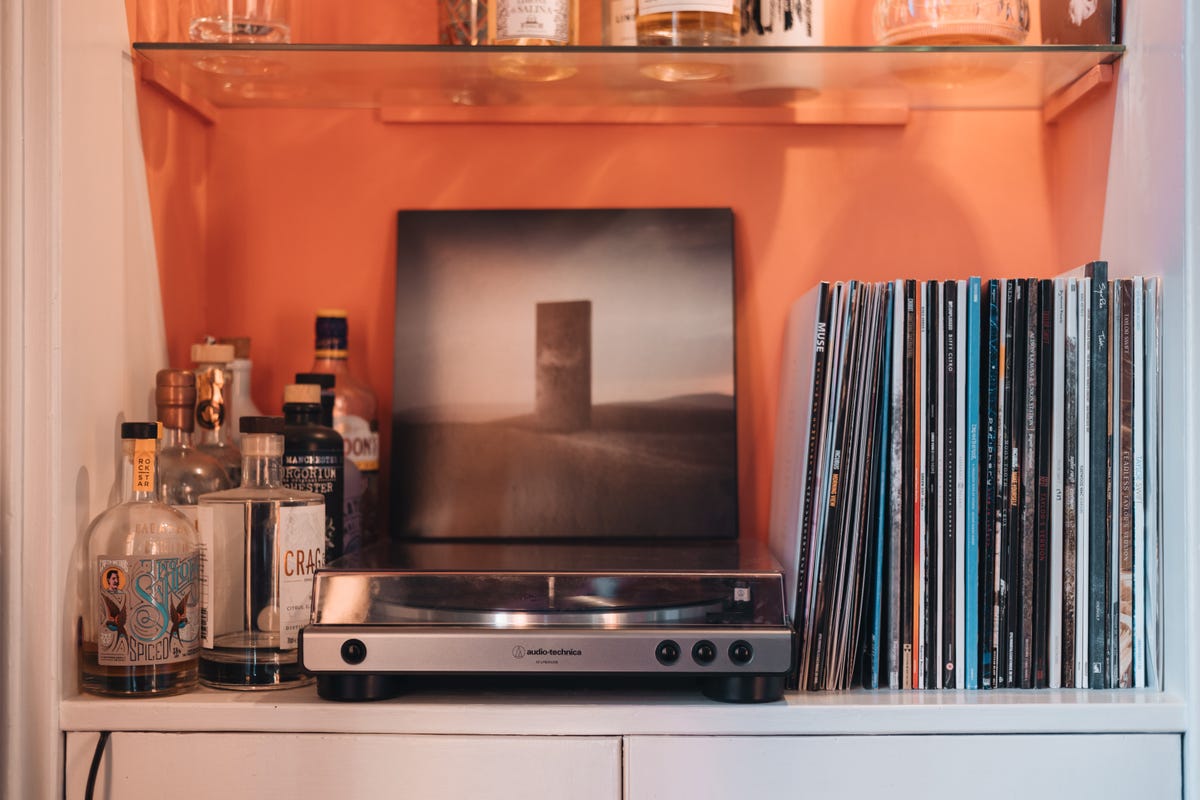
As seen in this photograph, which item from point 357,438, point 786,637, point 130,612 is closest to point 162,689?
point 130,612

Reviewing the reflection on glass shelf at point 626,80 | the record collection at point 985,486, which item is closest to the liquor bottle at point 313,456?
the reflection on glass shelf at point 626,80

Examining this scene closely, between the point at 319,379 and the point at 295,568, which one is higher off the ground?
the point at 319,379

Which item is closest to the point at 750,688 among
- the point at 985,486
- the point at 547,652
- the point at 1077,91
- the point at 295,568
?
the point at 547,652

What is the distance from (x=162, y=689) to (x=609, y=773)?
1.32ft

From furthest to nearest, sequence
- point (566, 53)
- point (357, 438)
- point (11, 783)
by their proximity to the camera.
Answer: point (357, 438)
point (566, 53)
point (11, 783)

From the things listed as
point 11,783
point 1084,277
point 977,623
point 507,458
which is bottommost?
point 11,783

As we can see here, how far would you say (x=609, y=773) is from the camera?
0.95 m

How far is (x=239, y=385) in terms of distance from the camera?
126 centimetres

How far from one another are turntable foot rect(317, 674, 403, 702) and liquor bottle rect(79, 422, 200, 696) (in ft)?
0.46

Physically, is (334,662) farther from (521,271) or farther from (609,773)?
(521,271)

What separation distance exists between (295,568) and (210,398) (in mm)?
219

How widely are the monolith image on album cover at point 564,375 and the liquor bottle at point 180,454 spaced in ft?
0.87

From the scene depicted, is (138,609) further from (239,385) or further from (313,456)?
(239,385)

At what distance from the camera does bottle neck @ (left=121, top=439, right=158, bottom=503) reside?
38.5 inches
